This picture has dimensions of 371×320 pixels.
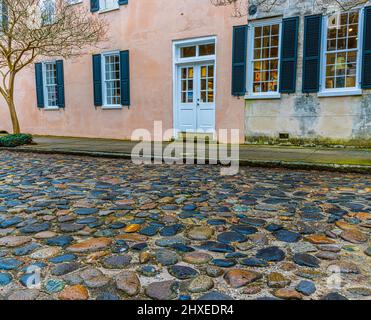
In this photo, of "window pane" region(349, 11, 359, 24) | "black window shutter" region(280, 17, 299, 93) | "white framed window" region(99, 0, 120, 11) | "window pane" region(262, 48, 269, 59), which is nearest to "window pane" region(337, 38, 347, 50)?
"window pane" region(349, 11, 359, 24)

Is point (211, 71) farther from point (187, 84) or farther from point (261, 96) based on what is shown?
point (261, 96)

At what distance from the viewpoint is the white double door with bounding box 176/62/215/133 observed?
36.4ft

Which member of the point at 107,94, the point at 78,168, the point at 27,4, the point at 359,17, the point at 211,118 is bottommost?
the point at 78,168

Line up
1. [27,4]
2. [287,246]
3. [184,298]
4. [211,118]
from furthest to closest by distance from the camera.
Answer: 1. [211,118]
2. [27,4]
3. [287,246]
4. [184,298]

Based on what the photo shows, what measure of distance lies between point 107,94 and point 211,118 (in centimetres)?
Result: 470

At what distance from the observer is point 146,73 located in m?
12.2

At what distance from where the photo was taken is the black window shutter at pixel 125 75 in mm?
12492

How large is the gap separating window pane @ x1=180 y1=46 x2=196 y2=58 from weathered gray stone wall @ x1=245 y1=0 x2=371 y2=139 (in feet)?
7.79

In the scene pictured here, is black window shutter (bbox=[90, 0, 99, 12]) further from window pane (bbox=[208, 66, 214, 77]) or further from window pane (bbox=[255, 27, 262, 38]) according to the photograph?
window pane (bbox=[255, 27, 262, 38])

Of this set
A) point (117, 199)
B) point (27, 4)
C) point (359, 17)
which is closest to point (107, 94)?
point (27, 4)

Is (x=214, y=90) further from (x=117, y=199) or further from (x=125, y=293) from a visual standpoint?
(x=125, y=293)

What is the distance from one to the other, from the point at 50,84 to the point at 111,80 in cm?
364

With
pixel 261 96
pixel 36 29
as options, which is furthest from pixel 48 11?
pixel 261 96
